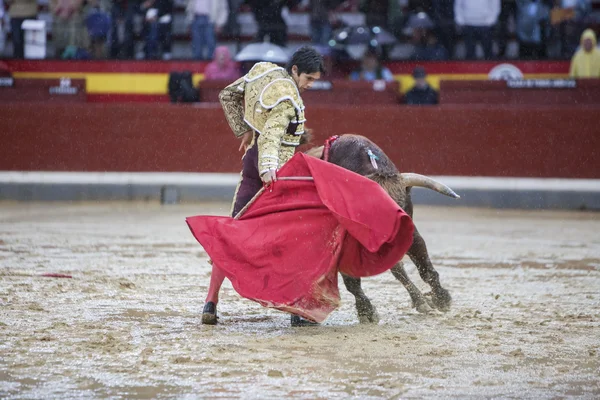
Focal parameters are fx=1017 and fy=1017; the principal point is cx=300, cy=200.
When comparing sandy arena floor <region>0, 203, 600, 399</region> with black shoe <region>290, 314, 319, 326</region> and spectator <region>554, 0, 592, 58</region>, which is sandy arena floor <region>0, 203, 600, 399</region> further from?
spectator <region>554, 0, 592, 58</region>

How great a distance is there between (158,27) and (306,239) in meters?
7.38

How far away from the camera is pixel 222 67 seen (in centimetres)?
1009

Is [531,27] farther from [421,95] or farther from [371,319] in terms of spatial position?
[371,319]

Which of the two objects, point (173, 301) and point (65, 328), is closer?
point (65, 328)

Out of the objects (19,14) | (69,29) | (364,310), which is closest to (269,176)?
(364,310)

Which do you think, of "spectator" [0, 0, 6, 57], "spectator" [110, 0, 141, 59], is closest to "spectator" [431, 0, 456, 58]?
"spectator" [110, 0, 141, 59]

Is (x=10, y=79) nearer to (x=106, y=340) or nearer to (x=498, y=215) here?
(x=498, y=215)

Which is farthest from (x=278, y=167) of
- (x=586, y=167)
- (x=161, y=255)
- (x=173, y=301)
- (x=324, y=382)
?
(x=586, y=167)

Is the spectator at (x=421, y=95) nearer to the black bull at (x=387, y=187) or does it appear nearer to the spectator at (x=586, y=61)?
the spectator at (x=586, y=61)

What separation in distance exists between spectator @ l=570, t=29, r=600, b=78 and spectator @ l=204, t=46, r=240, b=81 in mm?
3295

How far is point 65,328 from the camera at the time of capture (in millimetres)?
3760

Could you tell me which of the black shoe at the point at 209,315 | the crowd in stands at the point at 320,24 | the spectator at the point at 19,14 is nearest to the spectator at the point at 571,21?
the crowd in stands at the point at 320,24

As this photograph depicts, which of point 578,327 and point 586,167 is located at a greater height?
point 578,327

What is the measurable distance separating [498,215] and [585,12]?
2.50 meters
